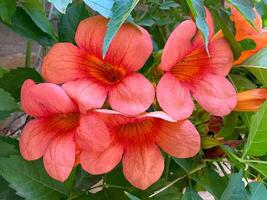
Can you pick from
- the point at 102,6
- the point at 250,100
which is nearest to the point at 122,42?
the point at 102,6

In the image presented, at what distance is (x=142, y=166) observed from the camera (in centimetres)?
44

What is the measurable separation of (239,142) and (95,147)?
0.17 metres

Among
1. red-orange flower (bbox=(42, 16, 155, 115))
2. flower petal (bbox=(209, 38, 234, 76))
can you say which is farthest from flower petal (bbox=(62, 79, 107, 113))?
flower petal (bbox=(209, 38, 234, 76))

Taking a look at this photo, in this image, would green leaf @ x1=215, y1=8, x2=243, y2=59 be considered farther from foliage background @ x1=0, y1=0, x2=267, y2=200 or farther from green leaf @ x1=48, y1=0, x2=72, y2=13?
green leaf @ x1=48, y1=0, x2=72, y2=13

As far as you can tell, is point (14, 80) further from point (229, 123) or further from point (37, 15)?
point (229, 123)

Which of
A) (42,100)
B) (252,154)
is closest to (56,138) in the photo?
(42,100)

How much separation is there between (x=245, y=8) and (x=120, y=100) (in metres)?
0.13

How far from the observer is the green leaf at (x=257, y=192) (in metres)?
0.45

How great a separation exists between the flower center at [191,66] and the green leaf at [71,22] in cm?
12

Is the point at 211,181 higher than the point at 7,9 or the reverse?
the reverse

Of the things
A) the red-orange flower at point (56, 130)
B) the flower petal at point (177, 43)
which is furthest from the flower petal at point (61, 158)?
the flower petal at point (177, 43)

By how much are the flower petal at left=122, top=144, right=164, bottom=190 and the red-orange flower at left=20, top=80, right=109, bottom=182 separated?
0.12 feet

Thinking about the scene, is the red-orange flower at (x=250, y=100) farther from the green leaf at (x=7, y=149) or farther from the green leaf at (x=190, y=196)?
the green leaf at (x=7, y=149)

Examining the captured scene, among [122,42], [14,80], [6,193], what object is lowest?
[6,193]
